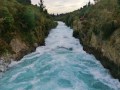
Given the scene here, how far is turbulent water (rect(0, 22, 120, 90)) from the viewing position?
2660cm

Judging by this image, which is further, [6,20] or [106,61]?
[6,20]

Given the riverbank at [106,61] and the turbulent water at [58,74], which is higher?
the riverbank at [106,61]

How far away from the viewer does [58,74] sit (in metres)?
30.0

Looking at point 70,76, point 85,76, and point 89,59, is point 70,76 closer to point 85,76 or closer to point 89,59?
point 85,76

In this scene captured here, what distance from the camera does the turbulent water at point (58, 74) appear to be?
2660 centimetres

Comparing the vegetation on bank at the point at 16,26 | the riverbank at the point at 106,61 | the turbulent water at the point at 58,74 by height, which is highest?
the vegetation on bank at the point at 16,26

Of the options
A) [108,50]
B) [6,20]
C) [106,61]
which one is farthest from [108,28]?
[6,20]

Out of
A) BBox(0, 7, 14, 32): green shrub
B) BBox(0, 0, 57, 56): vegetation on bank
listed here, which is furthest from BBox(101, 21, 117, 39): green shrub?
Answer: BBox(0, 7, 14, 32): green shrub

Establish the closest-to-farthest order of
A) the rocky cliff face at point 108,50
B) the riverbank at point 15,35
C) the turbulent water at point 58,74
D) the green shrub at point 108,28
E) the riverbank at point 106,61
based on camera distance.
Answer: the turbulent water at point 58,74, the riverbank at point 106,61, the rocky cliff face at point 108,50, the green shrub at point 108,28, the riverbank at point 15,35

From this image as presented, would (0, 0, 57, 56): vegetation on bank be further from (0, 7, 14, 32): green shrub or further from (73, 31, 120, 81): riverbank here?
(73, 31, 120, 81): riverbank

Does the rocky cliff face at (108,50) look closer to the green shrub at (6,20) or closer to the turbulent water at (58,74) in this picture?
the turbulent water at (58,74)

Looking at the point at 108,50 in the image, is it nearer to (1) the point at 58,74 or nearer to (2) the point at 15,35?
(1) the point at 58,74

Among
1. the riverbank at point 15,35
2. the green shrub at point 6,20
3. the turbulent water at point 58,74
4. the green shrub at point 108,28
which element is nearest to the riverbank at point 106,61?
the turbulent water at point 58,74

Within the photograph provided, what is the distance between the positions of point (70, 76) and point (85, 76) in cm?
159
